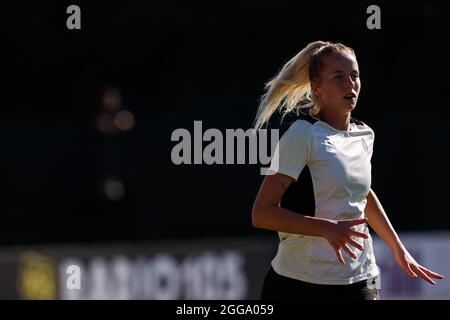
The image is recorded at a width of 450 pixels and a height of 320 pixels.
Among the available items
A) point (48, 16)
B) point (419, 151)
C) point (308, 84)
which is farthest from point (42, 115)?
point (308, 84)

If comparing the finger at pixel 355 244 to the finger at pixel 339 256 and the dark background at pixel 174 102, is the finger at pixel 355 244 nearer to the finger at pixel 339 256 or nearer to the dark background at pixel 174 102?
the finger at pixel 339 256

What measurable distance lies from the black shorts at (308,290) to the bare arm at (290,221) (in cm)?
24

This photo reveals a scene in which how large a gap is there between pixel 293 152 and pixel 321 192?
7.8 inches

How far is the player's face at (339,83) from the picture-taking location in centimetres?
501

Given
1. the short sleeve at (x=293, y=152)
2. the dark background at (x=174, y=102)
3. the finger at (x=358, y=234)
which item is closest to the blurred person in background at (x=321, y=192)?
the short sleeve at (x=293, y=152)

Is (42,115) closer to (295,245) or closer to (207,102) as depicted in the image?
(207,102)

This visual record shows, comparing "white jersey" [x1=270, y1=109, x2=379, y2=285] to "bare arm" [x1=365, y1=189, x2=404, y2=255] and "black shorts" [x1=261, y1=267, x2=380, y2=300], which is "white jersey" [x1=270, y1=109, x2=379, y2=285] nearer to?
"black shorts" [x1=261, y1=267, x2=380, y2=300]

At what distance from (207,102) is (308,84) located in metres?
5.29

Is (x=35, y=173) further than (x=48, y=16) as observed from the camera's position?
No

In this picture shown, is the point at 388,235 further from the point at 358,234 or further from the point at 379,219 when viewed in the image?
the point at 358,234

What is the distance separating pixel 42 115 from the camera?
37.3ft

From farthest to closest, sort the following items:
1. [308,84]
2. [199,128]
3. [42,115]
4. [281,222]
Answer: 1. [42,115]
2. [199,128]
3. [308,84]
4. [281,222]

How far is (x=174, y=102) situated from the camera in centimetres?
1162

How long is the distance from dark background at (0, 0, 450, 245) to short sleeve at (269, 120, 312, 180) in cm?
498
